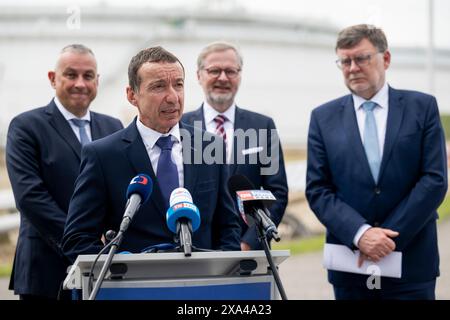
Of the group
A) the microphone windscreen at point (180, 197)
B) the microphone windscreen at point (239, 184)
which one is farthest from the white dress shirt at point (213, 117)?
the microphone windscreen at point (180, 197)

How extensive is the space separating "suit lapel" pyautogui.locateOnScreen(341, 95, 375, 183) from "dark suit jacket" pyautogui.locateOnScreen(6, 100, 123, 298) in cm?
167

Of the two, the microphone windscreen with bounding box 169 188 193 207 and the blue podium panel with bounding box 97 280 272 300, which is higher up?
the microphone windscreen with bounding box 169 188 193 207

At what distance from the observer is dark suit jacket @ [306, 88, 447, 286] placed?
13.0 ft

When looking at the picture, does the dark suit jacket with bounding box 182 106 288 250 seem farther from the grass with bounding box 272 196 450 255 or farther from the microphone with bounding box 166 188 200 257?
the grass with bounding box 272 196 450 255

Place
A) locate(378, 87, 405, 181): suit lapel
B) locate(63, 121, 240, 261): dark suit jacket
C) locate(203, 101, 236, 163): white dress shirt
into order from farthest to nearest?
locate(203, 101, 236, 163): white dress shirt → locate(378, 87, 405, 181): suit lapel → locate(63, 121, 240, 261): dark suit jacket

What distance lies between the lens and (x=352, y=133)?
4.17 meters

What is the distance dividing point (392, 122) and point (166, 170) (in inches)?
65.1

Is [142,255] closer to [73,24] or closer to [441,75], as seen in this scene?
[73,24]

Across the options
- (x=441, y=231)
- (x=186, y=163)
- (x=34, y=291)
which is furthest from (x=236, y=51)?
(x=441, y=231)

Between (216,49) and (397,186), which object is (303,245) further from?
(397,186)

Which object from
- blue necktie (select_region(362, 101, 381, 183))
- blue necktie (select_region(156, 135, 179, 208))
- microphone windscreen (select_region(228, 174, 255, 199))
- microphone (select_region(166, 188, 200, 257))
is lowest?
microphone (select_region(166, 188, 200, 257))

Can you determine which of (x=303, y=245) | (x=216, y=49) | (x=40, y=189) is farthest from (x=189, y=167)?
(x=303, y=245)

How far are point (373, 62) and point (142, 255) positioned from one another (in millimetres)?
2381

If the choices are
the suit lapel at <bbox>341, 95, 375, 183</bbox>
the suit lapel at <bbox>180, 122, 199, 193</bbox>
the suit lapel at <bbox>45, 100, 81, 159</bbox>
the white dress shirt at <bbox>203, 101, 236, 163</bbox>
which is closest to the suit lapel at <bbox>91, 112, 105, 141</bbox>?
the suit lapel at <bbox>45, 100, 81, 159</bbox>
